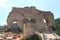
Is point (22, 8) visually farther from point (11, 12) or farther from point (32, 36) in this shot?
point (32, 36)

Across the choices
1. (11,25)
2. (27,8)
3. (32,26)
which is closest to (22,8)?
(27,8)

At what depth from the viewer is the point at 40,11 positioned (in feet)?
104

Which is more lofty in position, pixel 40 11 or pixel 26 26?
pixel 40 11

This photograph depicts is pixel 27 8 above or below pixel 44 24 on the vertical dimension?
above

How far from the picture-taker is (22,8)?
102ft

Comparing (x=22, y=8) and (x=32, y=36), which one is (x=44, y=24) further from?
(x=32, y=36)

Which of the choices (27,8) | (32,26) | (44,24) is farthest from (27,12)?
(32,26)

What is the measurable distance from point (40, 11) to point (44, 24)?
1919mm

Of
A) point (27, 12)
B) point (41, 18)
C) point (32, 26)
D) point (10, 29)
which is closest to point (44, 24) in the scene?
point (41, 18)

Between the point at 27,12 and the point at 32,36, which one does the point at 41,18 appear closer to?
the point at 27,12

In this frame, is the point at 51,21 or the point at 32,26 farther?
the point at 51,21

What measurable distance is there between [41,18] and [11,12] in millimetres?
4252

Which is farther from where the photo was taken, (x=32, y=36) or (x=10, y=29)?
(x=10, y=29)

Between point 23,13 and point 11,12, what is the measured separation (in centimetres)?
167
